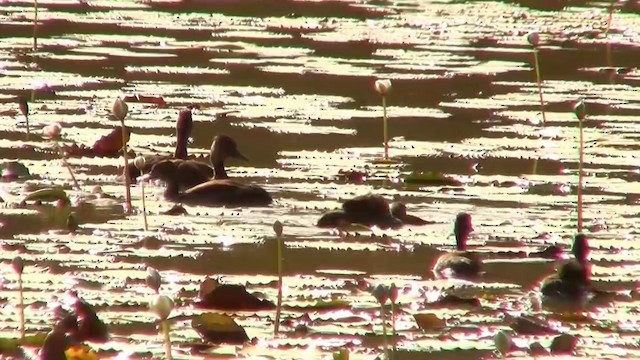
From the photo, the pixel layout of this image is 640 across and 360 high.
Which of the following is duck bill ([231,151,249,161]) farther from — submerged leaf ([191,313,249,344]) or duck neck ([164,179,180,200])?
submerged leaf ([191,313,249,344])

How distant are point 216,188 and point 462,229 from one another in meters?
1.37

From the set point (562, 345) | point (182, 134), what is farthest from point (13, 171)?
point (562, 345)

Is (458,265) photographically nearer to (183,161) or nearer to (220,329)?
(220,329)

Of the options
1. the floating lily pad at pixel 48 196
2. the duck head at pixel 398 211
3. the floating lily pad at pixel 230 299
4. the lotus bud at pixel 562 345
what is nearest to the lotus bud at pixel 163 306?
the floating lily pad at pixel 230 299

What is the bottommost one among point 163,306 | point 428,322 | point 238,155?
point 428,322

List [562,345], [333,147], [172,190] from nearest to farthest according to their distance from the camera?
[562,345], [172,190], [333,147]

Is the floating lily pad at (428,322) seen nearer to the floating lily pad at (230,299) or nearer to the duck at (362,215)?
the floating lily pad at (230,299)

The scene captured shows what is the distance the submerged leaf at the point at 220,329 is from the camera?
16.7 feet

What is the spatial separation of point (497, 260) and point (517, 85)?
481 centimetres

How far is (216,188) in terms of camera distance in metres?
7.47

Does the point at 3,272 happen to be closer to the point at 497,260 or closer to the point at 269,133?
the point at 497,260

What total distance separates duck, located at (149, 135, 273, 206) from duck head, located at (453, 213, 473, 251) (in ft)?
3.73

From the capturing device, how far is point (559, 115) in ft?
32.8

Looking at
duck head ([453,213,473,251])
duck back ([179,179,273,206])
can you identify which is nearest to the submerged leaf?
duck head ([453,213,473,251])
